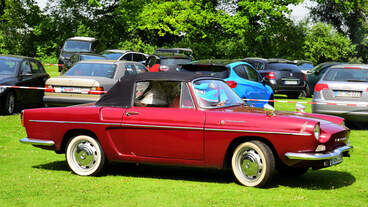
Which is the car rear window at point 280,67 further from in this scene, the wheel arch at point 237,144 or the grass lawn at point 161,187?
the wheel arch at point 237,144

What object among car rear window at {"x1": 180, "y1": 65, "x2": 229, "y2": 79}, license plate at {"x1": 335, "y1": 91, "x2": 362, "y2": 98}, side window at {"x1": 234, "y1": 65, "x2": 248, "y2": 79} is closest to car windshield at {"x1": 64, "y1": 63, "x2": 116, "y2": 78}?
car rear window at {"x1": 180, "y1": 65, "x2": 229, "y2": 79}

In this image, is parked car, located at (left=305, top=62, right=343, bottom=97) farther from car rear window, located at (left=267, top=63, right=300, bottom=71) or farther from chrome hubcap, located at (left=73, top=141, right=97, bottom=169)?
chrome hubcap, located at (left=73, top=141, right=97, bottom=169)

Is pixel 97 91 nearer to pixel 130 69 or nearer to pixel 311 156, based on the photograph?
pixel 130 69

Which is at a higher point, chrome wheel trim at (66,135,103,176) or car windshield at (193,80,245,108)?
car windshield at (193,80,245,108)

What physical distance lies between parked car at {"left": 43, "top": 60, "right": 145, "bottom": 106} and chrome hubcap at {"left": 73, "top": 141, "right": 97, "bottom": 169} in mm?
5963

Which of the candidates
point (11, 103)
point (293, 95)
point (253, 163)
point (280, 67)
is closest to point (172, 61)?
point (280, 67)

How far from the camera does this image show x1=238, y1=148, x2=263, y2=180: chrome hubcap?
24.6 feet

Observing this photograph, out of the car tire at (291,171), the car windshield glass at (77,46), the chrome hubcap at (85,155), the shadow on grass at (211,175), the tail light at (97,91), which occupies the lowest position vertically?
the shadow on grass at (211,175)

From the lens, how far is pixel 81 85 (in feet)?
48.0

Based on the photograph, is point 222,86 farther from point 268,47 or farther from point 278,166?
point 268,47

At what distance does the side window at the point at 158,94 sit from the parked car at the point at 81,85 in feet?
20.3

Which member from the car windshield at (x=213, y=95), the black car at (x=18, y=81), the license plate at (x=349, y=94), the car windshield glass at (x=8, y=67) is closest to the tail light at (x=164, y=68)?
the black car at (x=18, y=81)

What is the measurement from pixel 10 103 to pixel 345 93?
876 centimetres

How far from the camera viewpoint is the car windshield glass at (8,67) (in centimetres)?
1667
